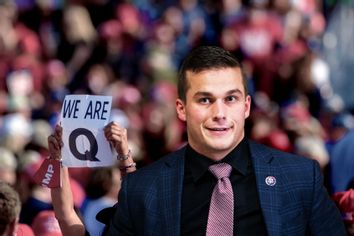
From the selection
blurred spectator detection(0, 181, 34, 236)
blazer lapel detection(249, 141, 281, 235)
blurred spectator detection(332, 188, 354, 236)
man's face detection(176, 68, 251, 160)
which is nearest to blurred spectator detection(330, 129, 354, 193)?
blurred spectator detection(332, 188, 354, 236)

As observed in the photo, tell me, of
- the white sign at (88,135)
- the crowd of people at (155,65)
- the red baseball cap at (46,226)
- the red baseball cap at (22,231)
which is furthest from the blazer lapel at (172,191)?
the crowd of people at (155,65)

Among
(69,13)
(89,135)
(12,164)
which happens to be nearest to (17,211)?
(89,135)

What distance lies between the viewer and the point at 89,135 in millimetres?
4762

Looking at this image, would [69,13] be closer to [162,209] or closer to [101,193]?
[101,193]

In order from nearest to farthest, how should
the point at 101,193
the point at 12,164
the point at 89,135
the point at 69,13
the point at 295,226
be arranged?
the point at 295,226 < the point at 89,135 < the point at 101,193 < the point at 12,164 < the point at 69,13

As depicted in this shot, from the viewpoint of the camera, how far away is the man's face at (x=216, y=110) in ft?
13.6

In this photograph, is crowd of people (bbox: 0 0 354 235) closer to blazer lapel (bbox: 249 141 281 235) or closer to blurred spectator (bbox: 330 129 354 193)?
blurred spectator (bbox: 330 129 354 193)

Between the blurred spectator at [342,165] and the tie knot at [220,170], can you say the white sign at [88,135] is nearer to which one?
the tie knot at [220,170]

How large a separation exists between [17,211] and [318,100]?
7781mm

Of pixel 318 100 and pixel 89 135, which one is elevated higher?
pixel 89 135

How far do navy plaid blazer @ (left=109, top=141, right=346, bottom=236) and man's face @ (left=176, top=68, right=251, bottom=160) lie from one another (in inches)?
5.8

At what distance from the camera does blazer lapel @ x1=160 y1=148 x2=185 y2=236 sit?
4148mm

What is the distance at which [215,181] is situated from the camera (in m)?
4.21

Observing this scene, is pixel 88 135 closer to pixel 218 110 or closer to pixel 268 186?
pixel 218 110
